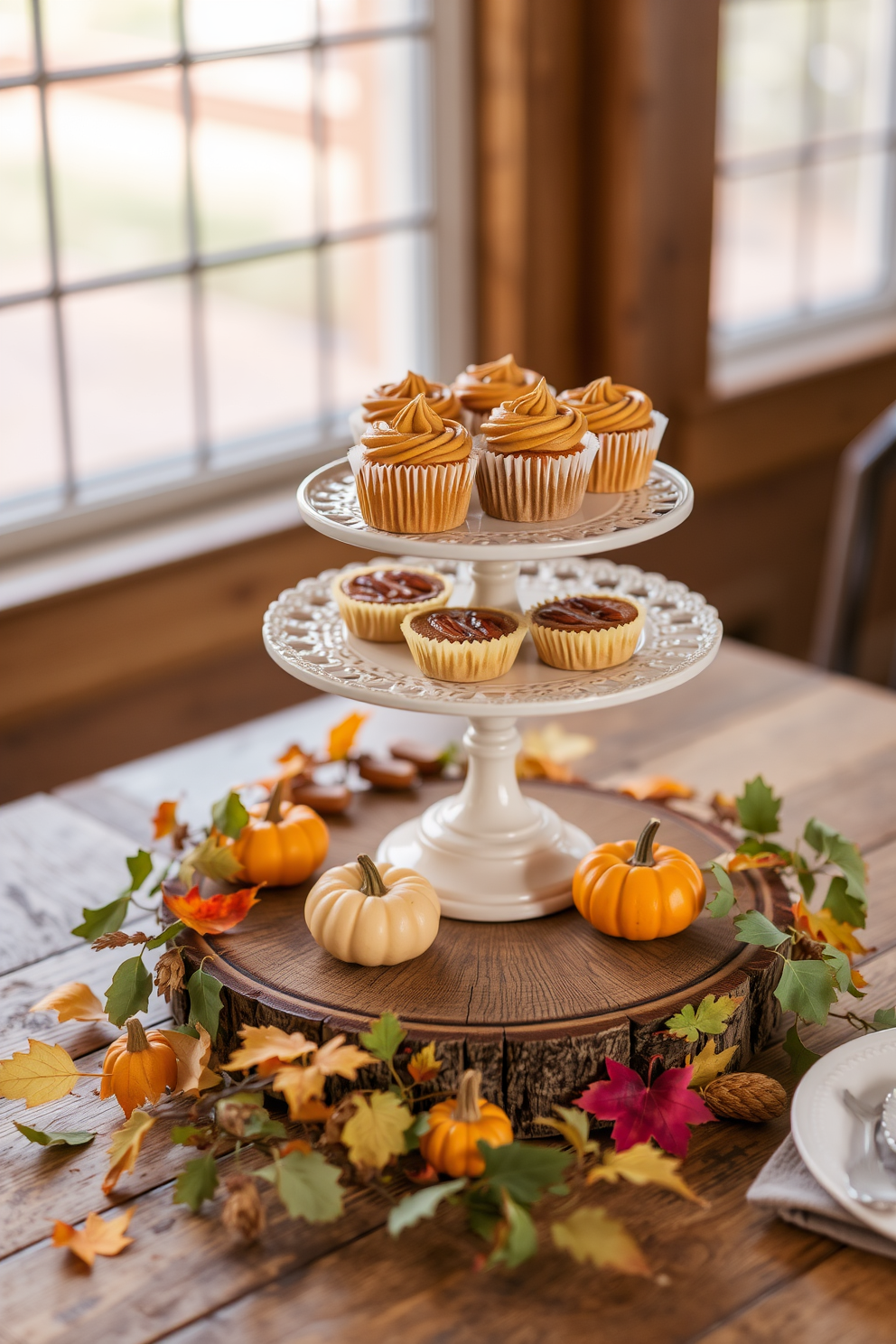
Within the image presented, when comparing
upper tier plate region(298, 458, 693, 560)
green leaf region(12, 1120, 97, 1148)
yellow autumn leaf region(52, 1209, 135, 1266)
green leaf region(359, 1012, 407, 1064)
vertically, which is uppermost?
upper tier plate region(298, 458, 693, 560)

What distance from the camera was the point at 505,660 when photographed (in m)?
1.05

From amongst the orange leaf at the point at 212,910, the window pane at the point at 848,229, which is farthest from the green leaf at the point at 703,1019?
the window pane at the point at 848,229

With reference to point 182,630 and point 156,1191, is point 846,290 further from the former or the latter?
point 156,1191

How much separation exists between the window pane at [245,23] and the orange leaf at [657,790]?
4.12 ft

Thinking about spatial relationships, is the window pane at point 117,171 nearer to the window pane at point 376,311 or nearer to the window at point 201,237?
the window at point 201,237

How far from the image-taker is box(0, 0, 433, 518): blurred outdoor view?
1.96m

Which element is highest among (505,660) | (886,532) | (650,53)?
(650,53)

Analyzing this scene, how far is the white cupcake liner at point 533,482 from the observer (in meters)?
1.00

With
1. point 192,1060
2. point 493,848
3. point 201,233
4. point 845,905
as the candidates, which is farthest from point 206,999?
point 201,233

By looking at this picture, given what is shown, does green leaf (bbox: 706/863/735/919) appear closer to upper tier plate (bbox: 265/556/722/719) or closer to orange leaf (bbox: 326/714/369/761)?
upper tier plate (bbox: 265/556/722/719)

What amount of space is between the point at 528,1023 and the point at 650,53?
1823 millimetres

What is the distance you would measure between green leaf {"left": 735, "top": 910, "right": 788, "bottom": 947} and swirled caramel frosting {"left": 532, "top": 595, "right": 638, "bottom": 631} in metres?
0.22

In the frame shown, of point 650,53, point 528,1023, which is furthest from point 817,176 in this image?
point 528,1023

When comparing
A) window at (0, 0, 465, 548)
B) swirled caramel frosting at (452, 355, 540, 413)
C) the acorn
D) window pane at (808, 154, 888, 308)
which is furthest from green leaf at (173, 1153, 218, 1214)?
window pane at (808, 154, 888, 308)
